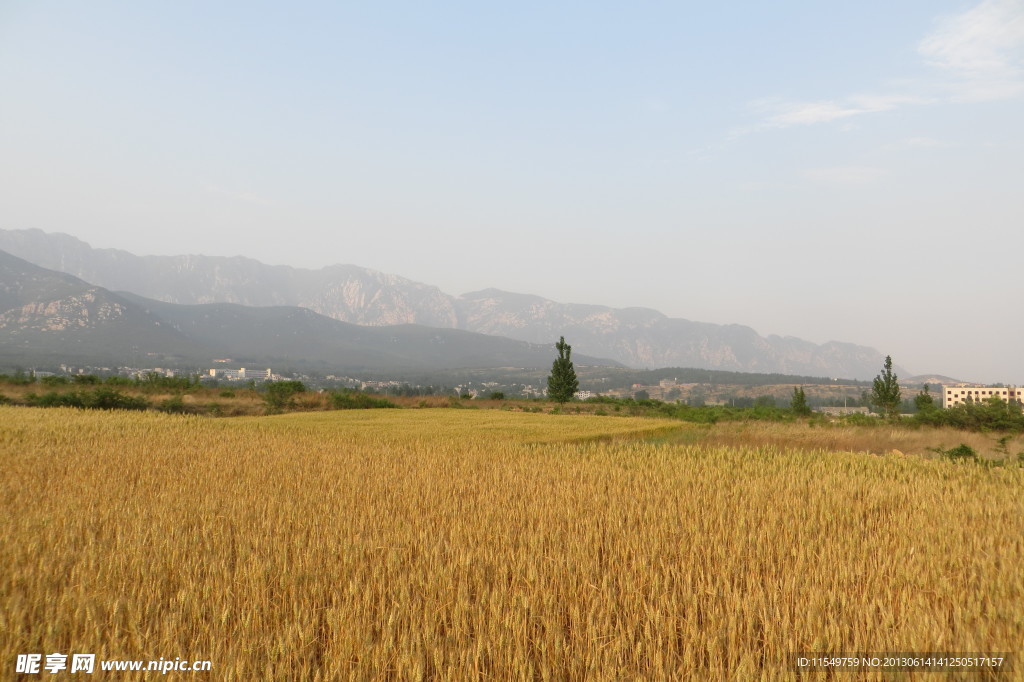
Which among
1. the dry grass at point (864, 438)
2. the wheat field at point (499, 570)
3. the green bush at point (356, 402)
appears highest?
the wheat field at point (499, 570)

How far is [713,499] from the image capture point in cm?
889

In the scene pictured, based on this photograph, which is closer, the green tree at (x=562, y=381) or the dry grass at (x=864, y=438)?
the dry grass at (x=864, y=438)

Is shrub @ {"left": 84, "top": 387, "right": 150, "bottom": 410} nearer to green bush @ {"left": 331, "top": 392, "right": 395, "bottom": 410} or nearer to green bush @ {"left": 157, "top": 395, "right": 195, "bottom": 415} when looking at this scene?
green bush @ {"left": 157, "top": 395, "right": 195, "bottom": 415}

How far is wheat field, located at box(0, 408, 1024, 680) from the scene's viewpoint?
3.77 metres

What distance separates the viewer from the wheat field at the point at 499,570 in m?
3.77

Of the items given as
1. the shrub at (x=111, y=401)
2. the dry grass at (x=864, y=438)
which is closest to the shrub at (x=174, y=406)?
the shrub at (x=111, y=401)

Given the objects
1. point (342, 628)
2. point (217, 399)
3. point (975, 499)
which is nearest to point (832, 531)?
point (975, 499)

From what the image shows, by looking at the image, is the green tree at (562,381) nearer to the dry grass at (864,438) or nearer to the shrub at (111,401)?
the dry grass at (864,438)

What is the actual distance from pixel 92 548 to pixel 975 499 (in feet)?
38.7

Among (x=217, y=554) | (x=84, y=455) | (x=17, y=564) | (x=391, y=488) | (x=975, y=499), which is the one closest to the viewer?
(x=17, y=564)

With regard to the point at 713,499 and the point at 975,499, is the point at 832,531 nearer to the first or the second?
the point at 713,499

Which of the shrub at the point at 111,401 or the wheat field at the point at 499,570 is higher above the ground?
the wheat field at the point at 499,570
